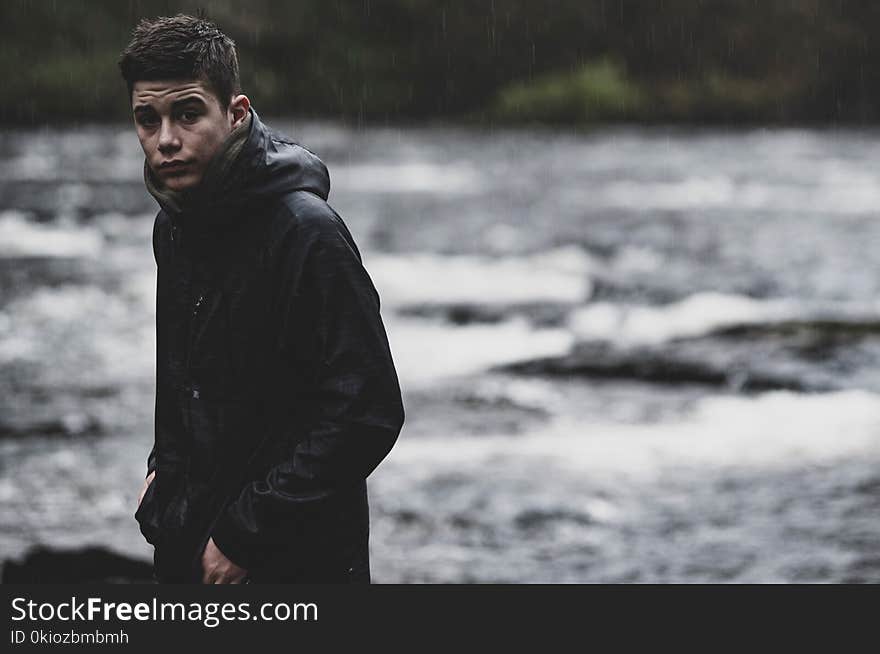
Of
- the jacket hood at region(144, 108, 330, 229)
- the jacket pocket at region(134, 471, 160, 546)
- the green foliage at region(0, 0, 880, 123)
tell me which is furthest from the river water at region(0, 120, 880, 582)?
the green foliage at region(0, 0, 880, 123)

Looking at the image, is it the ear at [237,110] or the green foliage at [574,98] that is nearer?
the ear at [237,110]

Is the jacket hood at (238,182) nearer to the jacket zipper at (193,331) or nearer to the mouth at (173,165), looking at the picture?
the mouth at (173,165)

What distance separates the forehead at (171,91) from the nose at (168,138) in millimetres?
44

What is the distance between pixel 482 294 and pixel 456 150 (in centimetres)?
8431

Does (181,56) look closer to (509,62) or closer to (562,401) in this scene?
(562,401)

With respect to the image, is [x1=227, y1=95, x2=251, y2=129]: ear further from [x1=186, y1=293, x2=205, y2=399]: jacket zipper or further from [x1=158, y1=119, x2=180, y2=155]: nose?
[x1=186, y1=293, x2=205, y2=399]: jacket zipper

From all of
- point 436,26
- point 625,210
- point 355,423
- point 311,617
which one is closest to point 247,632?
point 311,617

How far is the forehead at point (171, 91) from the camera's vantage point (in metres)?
2.79

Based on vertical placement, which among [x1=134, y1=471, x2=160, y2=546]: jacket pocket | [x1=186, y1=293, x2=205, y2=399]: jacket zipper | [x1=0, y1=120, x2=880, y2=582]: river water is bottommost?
[x1=134, y1=471, x2=160, y2=546]: jacket pocket

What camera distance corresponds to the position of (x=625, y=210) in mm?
44625

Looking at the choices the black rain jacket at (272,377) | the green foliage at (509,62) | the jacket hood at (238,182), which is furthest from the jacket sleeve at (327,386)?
Answer: the green foliage at (509,62)

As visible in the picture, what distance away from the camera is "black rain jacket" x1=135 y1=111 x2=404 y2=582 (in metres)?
2.79

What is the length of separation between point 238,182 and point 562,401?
29.1ft

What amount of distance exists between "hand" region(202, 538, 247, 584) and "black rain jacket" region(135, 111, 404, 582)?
25 mm
